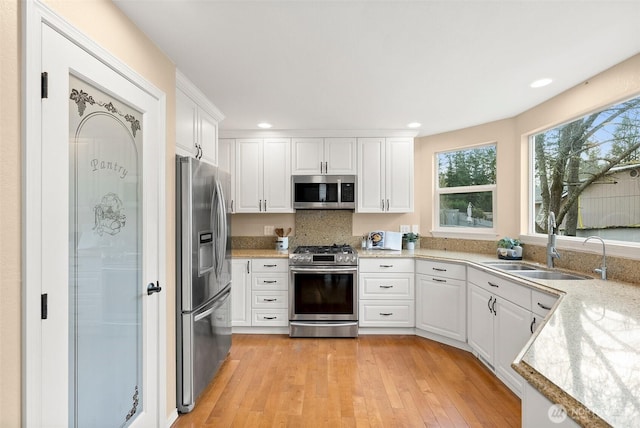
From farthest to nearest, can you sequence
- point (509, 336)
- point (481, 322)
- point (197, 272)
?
point (481, 322)
point (509, 336)
point (197, 272)

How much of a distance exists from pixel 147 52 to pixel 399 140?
2.77 m

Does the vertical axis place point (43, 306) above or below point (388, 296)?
above

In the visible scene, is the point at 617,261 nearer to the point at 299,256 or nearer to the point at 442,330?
the point at 442,330

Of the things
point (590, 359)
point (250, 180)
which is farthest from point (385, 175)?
point (590, 359)

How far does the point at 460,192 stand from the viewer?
3721 mm

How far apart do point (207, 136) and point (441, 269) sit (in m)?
2.62

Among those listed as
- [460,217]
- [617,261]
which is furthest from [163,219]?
[460,217]

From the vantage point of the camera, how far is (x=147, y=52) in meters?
1.77

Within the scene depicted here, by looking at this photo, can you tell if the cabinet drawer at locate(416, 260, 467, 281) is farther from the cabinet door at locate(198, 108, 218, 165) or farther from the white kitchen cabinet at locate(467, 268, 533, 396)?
the cabinet door at locate(198, 108, 218, 165)

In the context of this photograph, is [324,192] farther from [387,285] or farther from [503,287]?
[503,287]

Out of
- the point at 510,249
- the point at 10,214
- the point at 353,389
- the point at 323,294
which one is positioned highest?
the point at 10,214

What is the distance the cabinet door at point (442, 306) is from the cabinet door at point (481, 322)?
0.10 meters

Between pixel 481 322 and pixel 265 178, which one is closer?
pixel 481 322

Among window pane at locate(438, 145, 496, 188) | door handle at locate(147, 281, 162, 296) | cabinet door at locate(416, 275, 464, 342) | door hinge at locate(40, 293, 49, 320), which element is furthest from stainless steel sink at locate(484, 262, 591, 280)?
door hinge at locate(40, 293, 49, 320)
